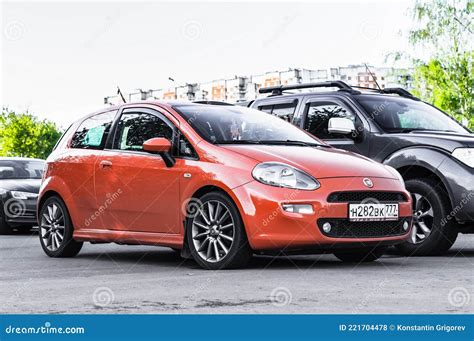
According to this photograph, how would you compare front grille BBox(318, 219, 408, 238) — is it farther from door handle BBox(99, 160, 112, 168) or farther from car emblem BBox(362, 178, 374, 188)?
door handle BBox(99, 160, 112, 168)

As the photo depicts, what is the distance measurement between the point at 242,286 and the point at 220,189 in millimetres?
1539

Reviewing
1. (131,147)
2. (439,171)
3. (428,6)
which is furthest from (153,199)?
(428,6)

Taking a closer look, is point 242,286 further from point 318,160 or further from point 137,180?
point 137,180

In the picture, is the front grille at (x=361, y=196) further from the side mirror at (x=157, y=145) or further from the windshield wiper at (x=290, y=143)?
the side mirror at (x=157, y=145)

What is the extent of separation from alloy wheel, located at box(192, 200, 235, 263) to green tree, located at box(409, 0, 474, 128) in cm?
4030

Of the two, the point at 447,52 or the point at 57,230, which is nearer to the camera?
the point at 57,230

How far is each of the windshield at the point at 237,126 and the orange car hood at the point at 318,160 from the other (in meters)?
0.36

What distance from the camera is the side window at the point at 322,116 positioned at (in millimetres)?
11516

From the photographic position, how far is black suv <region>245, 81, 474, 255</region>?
10.3 m

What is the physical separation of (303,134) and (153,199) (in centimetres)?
184

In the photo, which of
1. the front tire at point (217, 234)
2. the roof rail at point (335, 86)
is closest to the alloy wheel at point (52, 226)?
the front tire at point (217, 234)

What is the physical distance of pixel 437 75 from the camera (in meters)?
50.6

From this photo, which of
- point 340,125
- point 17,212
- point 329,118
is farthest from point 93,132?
point 17,212

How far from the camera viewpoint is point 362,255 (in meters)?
9.82
